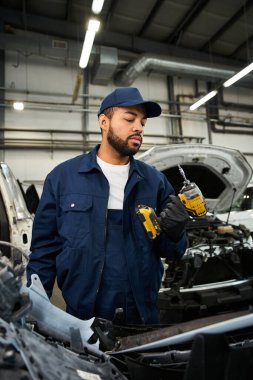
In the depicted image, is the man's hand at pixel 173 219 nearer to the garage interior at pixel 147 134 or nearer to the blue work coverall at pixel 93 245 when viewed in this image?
the blue work coverall at pixel 93 245

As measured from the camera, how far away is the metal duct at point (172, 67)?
767 centimetres

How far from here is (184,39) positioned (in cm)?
897

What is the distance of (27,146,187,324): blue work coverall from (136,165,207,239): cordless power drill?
6 centimetres

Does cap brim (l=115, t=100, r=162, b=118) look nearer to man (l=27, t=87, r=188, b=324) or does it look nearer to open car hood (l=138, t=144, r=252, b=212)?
man (l=27, t=87, r=188, b=324)

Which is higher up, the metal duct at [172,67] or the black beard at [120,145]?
the metal duct at [172,67]

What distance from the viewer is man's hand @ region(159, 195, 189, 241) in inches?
60.1

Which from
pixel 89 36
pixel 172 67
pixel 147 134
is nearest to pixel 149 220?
pixel 89 36

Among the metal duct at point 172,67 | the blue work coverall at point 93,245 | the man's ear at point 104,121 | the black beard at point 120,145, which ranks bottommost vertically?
the blue work coverall at point 93,245

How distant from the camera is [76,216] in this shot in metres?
1.54

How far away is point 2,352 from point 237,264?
3.17 m

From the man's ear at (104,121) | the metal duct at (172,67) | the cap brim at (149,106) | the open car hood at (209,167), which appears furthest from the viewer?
the metal duct at (172,67)

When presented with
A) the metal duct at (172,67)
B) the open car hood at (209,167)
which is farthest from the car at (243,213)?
the metal duct at (172,67)

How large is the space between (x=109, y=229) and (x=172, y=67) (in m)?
7.27

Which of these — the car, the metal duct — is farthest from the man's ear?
the metal duct
